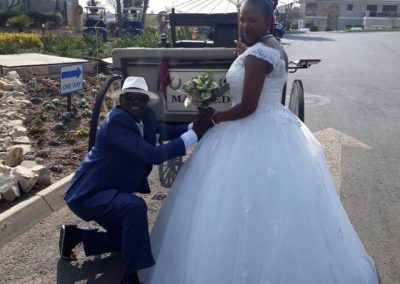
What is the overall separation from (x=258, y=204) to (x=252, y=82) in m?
0.72

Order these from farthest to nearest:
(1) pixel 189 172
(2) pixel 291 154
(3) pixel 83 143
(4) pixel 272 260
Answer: (3) pixel 83 143 → (1) pixel 189 172 → (2) pixel 291 154 → (4) pixel 272 260

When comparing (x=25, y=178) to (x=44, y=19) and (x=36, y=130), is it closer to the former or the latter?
(x=36, y=130)

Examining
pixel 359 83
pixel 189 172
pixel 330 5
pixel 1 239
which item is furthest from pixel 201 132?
pixel 330 5

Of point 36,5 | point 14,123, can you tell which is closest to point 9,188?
point 14,123

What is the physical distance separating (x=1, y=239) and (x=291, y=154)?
7.67ft

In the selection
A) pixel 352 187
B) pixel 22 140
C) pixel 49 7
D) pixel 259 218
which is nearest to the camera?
pixel 259 218

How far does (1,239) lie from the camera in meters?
3.60

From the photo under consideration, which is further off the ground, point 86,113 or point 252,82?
point 252,82

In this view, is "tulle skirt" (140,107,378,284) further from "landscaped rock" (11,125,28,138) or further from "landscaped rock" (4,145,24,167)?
"landscaped rock" (11,125,28,138)

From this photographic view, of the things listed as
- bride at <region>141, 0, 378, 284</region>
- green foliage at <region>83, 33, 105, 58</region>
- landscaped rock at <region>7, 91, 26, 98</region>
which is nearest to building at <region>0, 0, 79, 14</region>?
green foliage at <region>83, 33, 105, 58</region>

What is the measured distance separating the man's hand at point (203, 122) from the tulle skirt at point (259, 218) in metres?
0.12

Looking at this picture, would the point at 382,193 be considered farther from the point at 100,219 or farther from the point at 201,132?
the point at 100,219

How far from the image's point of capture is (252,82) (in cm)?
276

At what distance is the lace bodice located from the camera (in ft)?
9.08
